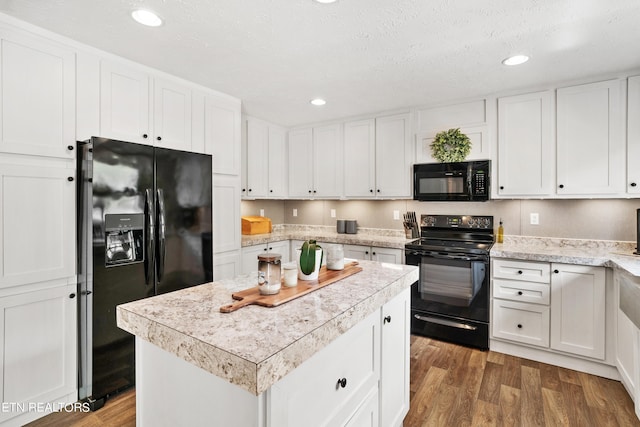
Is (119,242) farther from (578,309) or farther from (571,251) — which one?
(571,251)

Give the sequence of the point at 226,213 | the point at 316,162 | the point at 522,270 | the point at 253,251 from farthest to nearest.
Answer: the point at 316,162 → the point at 253,251 → the point at 226,213 → the point at 522,270

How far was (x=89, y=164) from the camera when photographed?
2092 millimetres

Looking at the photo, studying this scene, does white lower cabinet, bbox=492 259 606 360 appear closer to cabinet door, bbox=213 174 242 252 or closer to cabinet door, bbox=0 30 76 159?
cabinet door, bbox=213 174 242 252

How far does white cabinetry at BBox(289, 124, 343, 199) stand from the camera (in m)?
4.12

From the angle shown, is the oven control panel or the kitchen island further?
the oven control panel

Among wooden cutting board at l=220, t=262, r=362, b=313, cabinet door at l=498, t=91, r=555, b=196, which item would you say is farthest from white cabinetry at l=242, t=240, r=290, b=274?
cabinet door at l=498, t=91, r=555, b=196

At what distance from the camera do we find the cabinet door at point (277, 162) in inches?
167

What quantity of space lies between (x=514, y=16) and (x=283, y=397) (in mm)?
2256

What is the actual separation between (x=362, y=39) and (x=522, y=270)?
89.8 inches

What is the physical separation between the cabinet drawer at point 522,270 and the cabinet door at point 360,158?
1.53 meters

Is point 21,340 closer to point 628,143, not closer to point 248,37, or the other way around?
point 248,37

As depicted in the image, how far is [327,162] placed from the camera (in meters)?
4.18

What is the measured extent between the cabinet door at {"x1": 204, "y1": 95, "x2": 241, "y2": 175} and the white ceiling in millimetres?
205

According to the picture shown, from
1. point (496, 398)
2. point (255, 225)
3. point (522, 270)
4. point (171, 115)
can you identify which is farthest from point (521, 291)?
point (171, 115)
